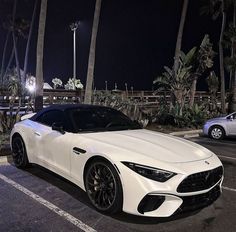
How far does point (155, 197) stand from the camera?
430cm

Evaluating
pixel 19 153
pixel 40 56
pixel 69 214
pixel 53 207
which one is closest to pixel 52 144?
pixel 53 207

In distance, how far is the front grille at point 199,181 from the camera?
4367 mm

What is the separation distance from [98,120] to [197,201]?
225 cm

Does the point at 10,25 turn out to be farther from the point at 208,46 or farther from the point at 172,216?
the point at 172,216

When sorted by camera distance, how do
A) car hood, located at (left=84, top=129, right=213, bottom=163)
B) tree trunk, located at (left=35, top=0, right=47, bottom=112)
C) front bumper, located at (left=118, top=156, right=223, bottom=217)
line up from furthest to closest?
tree trunk, located at (left=35, top=0, right=47, bottom=112)
car hood, located at (left=84, top=129, right=213, bottom=163)
front bumper, located at (left=118, top=156, right=223, bottom=217)

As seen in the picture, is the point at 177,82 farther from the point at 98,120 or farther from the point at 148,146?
the point at 148,146

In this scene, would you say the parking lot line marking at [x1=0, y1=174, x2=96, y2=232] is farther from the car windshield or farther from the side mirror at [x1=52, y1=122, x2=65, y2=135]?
the car windshield

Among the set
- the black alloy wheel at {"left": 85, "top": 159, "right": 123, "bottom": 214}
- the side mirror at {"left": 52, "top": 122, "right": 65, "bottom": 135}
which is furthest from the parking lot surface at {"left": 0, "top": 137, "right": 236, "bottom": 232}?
the side mirror at {"left": 52, "top": 122, "right": 65, "bottom": 135}

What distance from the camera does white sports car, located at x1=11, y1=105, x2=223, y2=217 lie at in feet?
14.2

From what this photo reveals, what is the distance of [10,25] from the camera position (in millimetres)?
42000

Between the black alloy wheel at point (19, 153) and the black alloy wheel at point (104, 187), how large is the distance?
7.27 ft

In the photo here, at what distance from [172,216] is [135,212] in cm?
56

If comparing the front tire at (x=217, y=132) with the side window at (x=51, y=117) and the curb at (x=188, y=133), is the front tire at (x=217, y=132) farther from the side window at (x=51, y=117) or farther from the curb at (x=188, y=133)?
the side window at (x=51, y=117)

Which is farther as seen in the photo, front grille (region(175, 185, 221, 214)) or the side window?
the side window
